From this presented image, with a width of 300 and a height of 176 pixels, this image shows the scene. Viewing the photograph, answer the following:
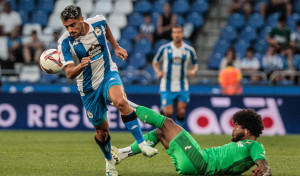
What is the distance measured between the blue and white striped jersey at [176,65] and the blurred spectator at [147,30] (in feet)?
18.8

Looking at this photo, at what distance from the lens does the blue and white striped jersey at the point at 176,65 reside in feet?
43.2

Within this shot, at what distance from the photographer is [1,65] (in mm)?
17641

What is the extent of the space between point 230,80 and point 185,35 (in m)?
3.82

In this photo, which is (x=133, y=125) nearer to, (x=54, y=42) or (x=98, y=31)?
(x=98, y=31)

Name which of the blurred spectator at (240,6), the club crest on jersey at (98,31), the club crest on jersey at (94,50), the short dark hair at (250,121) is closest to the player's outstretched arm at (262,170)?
the short dark hair at (250,121)

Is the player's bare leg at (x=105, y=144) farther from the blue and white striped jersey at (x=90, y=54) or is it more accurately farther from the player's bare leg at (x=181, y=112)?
the player's bare leg at (x=181, y=112)

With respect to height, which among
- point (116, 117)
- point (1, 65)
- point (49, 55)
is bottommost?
point (116, 117)

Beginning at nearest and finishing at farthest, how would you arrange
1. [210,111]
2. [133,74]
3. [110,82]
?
[110,82] → [210,111] → [133,74]

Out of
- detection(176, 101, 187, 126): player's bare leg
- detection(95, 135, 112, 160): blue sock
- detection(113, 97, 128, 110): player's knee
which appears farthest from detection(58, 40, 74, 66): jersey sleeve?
detection(176, 101, 187, 126): player's bare leg

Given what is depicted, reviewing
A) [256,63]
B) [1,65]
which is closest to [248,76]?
[256,63]

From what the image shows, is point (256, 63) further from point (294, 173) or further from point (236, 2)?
point (294, 173)

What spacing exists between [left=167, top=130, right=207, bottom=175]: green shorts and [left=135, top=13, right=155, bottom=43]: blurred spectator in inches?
474

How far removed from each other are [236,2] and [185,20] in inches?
74.3

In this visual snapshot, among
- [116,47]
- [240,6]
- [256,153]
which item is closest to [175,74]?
[116,47]
